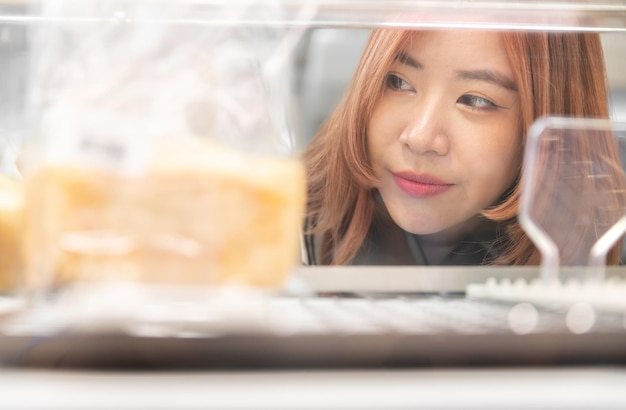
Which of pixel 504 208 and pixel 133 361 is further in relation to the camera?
pixel 504 208

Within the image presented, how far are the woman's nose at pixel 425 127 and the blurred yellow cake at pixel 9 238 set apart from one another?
434 mm

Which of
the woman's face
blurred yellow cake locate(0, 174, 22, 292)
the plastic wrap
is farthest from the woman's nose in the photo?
blurred yellow cake locate(0, 174, 22, 292)

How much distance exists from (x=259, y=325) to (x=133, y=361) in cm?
9

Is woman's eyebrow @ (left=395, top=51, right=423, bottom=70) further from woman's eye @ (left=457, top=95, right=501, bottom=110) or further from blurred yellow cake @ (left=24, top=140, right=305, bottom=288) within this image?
blurred yellow cake @ (left=24, top=140, right=305, bottom=288)

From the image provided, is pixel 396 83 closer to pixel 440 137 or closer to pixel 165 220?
pixel 440 137

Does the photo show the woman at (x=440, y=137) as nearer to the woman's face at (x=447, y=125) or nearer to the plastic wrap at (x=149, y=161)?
the woman's face at (x=447, y=125)

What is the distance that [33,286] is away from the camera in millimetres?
601

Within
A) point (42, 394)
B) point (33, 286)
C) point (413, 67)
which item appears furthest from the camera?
point (413, 67)

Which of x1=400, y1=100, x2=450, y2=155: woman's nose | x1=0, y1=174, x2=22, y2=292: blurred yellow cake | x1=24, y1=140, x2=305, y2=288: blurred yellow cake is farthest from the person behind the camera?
x1=400, y1=100, x2=450, y2=155: woman's nose

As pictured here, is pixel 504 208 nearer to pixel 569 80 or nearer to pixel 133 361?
pixel 569 80

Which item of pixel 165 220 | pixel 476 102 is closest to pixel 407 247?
pixel 476 102

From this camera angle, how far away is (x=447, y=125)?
2.79 feet

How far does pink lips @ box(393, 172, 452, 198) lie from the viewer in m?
0.88

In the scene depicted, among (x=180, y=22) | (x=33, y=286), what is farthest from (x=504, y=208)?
(x=33, y=286)
